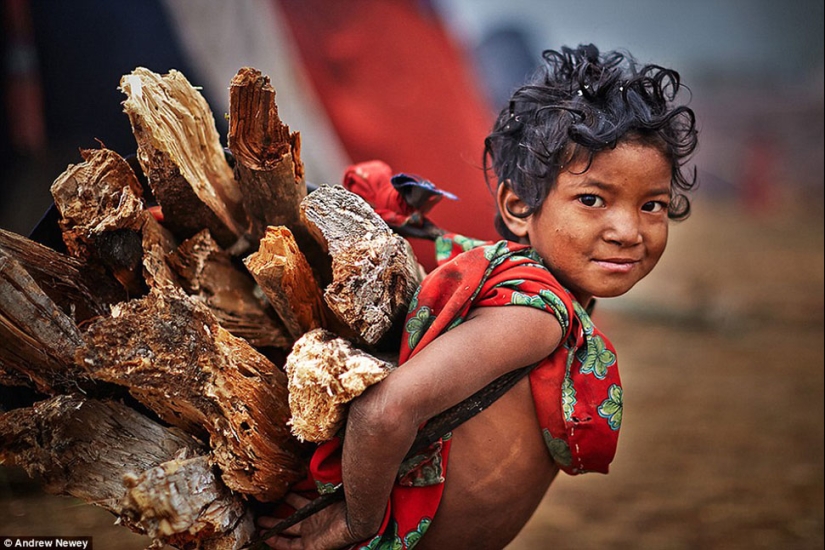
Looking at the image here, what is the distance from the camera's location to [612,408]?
131 cm

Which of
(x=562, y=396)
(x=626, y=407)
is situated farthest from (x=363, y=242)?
(x=626, y=407)

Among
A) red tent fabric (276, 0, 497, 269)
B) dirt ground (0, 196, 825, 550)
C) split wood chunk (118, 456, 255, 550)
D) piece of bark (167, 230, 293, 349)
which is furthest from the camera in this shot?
red tent fabric (276, 0, 497, 269)

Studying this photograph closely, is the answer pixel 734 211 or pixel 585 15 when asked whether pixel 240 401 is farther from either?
pixel 734 211

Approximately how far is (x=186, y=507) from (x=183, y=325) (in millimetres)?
290

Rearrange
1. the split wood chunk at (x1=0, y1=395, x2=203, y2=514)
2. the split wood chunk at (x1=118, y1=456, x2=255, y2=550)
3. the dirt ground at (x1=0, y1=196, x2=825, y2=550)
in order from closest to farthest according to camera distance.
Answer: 1. the split wood chunk at (x1=118, y1=456, x2=255, y2=550)
2. the split wood chunk at (x1=0, y1=395, x2=203, y2=514)
3. the dirt ground at (x1=0, y1=196, x2=825, y2=550)


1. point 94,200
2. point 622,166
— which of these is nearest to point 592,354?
point 622,166

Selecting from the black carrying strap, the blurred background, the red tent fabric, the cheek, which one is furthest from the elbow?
the red tent fabric

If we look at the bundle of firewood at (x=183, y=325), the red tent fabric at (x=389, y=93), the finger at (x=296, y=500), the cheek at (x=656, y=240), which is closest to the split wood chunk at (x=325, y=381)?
the bundle of firewood at (x=183, y=325)

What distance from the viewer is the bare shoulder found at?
1.34 meters

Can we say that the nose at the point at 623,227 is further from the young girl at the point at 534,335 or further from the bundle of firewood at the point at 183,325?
the bundle of firewood at the point at 183,325

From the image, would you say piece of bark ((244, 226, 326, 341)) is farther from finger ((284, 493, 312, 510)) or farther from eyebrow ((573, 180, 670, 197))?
eyebrow ((573, 180, 670, 197))

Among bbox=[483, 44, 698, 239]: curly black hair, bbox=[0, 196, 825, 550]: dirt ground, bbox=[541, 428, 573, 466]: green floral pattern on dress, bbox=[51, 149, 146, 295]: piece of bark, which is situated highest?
bbox=[51, 149, 146, 295]: piece of bark

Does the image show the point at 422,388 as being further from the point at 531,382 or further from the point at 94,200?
the point at 94,200

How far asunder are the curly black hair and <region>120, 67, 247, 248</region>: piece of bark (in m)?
0.58
